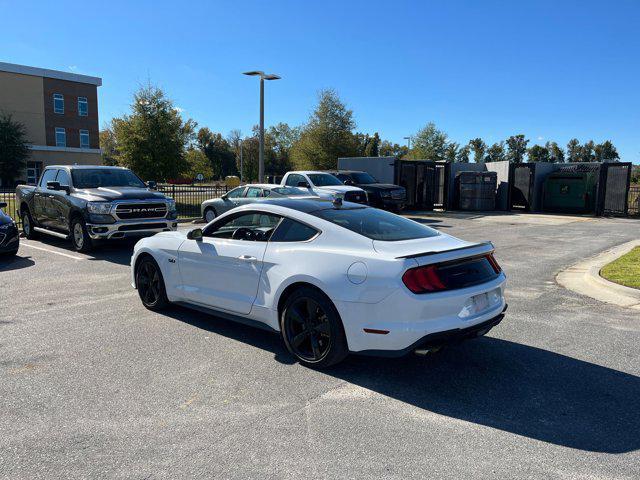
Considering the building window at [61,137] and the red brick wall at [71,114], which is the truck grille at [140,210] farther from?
the building window at [61,137]

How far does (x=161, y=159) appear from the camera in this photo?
23688mm

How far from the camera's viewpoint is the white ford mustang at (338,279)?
3943mm

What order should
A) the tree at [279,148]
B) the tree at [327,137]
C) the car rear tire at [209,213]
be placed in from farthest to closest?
1. the tree at [279,148]
2. the tree at [327,137]
3. the car rear tire at [209,213]

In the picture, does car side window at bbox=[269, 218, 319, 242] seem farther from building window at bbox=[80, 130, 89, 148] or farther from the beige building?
building window at bbox=[80, 130, 89, 148]

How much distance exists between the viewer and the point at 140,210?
35.9 feet

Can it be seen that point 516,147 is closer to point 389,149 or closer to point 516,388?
point 389,149

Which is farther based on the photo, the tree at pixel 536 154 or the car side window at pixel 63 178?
the tree at pixel 536 154

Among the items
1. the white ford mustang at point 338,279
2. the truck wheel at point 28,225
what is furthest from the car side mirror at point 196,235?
the truck wheel at point 28,225

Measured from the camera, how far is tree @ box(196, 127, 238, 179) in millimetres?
89500

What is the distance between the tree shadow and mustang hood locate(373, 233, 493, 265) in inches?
41.1

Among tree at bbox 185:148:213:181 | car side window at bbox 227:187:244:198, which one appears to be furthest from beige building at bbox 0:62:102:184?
car side window at bbox 227:187:244:198

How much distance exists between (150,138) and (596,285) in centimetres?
2034

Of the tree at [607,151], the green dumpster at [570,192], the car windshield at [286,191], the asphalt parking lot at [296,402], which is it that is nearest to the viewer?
the asphalt parking lot at [296,402]

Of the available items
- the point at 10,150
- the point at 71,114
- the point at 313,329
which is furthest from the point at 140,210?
the point at 71,114
